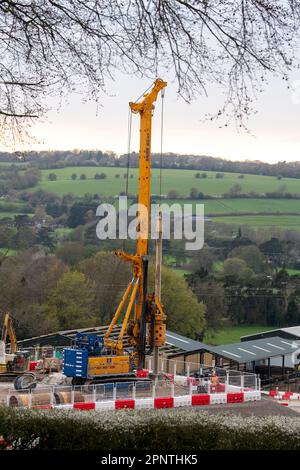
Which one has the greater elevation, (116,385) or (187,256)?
(116,385)

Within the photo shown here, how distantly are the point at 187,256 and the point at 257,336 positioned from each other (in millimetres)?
50691

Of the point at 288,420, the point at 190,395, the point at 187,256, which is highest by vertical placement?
the point at 288,420

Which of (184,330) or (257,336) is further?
(184,330)

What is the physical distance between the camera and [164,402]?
27.7m

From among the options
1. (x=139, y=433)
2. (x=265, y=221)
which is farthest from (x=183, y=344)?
(x=265, y=221)

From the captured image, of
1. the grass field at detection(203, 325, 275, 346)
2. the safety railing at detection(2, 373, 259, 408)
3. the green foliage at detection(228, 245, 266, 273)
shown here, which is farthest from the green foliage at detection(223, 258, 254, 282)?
the safety railing at detection(2, 373, 259, 408)

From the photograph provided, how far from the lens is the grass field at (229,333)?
2998 inches

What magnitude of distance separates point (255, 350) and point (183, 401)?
71.9ft

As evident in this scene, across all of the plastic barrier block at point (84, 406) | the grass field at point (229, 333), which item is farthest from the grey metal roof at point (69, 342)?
the grass field at point (229, 333)

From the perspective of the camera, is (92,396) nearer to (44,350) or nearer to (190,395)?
(190,395)

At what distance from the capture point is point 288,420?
14.4 m

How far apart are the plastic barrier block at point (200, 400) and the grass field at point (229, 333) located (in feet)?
145
